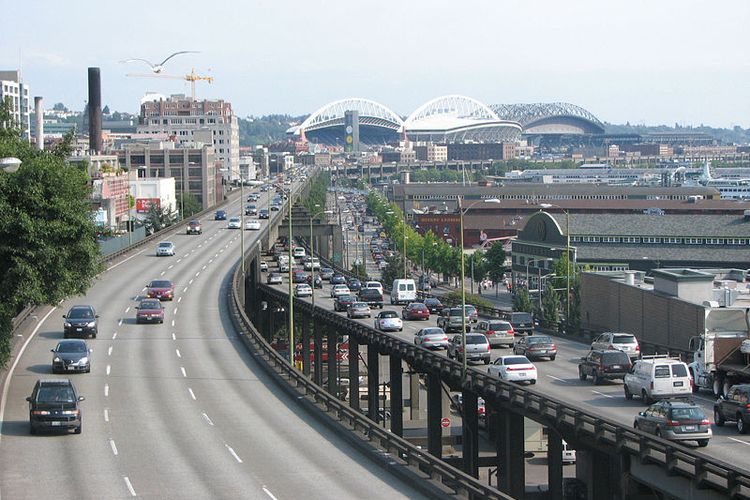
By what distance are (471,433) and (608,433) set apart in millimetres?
11855

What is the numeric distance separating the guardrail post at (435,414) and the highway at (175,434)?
5.88 metres

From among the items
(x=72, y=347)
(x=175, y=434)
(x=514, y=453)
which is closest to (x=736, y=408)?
(x=514, y=453)

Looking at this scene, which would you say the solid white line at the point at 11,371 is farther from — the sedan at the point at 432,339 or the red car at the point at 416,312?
the red car at the point at 416,312

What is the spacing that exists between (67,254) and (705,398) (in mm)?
22308

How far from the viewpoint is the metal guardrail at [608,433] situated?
86.5 feet

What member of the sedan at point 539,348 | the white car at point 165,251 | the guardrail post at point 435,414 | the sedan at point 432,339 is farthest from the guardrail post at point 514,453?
the white car at point 165,251

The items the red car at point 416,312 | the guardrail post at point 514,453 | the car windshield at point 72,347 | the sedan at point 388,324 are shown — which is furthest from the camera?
the red car at point 416,312

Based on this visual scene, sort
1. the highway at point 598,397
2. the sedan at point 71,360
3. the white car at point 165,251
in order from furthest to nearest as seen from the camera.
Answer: the white car at point 165,251 < the sedan at point 71,360 < the highway at point 598,397

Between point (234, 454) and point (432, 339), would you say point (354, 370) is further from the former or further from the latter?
point (234, 454)

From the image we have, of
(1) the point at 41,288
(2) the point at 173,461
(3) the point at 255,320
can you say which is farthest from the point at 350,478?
(3) the point at 255,320

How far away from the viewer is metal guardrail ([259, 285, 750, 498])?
86.5ft

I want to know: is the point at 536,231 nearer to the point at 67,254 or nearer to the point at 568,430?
the point at 67,254

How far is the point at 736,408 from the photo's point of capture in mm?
35031

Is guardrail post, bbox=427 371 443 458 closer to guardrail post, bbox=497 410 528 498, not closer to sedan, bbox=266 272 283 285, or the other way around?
guardrail post, bbox=497 410 528 498
